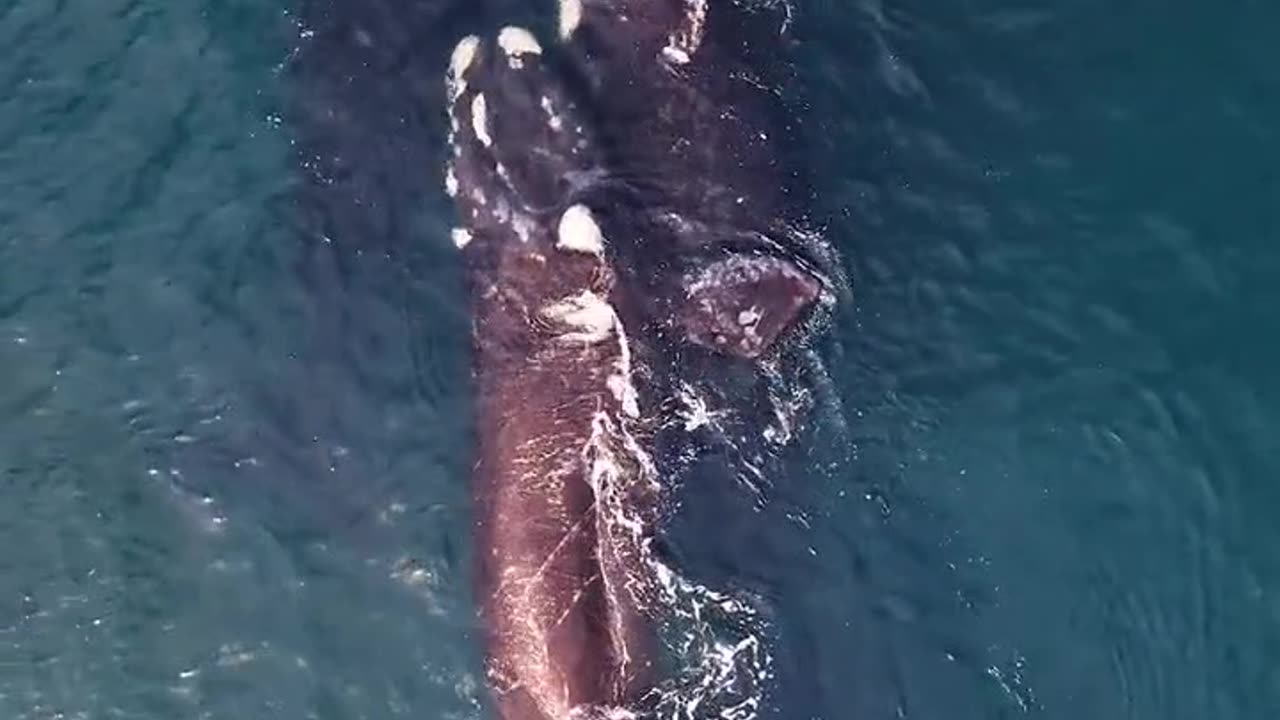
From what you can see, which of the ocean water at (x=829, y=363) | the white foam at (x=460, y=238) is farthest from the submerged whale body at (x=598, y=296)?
the ocean water at (x=829, y=363)

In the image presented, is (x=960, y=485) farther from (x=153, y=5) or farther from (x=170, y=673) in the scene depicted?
(x=153, y=5)

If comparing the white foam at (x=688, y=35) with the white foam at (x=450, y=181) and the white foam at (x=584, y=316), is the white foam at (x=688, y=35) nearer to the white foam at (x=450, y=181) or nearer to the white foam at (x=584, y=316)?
the white foam at (x=450, y=181)

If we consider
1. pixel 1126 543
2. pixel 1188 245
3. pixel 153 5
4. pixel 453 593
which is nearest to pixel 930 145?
pixel 1188 245

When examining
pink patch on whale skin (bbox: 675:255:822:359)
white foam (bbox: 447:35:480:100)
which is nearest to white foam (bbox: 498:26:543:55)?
white foam (bbox: 447:35:480:100)

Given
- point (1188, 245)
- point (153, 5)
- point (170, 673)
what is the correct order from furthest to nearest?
point (153, 5)
point (1188, 245)
point (170, 673)

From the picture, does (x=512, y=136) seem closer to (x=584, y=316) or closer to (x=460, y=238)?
(x=460, y=238)

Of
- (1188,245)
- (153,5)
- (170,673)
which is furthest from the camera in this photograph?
(153,5)

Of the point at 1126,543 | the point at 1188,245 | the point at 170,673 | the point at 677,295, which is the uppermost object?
the point at 1188,245

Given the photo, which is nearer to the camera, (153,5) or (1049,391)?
(1049,391)

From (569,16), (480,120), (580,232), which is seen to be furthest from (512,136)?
(569,16)
